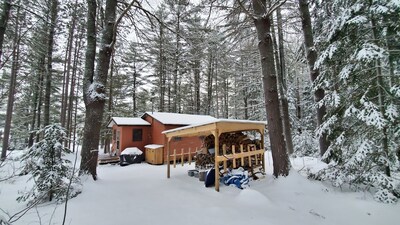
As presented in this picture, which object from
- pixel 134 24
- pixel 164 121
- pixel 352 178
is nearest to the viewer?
pixel 352 178

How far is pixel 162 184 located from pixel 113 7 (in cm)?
544

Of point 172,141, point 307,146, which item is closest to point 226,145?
point 172,141

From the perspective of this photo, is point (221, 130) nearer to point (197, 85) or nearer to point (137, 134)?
point (137, 134)

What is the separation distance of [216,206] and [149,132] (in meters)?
8.84

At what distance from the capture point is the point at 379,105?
399 centimetres

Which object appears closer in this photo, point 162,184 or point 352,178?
point 352,178

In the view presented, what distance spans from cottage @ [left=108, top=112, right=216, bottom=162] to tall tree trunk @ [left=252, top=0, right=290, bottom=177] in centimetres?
624

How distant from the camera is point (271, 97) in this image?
5.70 metres

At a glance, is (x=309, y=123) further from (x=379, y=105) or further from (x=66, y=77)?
(x=66, y=77)

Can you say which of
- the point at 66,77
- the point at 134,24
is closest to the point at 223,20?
the point at 134,24

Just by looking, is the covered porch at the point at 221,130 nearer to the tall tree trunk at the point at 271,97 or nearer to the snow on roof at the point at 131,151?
the tall tree trunk at the point at 271,97

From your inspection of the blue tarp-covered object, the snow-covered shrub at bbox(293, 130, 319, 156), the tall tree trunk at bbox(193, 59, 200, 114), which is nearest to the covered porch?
the blue tarp-covered object

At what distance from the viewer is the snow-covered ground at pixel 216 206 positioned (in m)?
3.43

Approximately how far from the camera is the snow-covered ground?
343 centimetres
